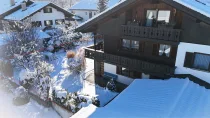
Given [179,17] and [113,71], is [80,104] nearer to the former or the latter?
[113,71]

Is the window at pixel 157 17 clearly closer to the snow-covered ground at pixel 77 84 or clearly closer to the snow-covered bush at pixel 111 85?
the snow-covered bush at pixel 111 85

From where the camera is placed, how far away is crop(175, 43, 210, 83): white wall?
12445 millimetres

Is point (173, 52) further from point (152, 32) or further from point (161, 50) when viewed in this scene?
point (152, 32)

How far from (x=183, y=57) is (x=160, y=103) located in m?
4.62

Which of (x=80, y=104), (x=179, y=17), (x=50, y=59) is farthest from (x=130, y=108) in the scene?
(x=50, y=59)

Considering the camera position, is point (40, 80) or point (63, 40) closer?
point (40, 80)

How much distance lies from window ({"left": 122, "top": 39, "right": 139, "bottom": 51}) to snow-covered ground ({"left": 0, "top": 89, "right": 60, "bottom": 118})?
8.51 metres

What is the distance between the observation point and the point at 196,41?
12430mm

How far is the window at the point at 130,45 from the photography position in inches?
615

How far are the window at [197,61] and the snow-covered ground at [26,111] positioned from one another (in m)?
11.4

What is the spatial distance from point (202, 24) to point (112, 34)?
7140mm

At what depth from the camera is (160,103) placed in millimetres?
10633

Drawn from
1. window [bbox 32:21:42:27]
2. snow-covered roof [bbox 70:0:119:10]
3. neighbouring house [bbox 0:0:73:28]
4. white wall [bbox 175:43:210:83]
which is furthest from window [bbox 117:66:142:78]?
snow-covered roof [bbox 70:0:119:10]

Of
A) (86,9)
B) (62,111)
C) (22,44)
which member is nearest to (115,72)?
(62,111)
